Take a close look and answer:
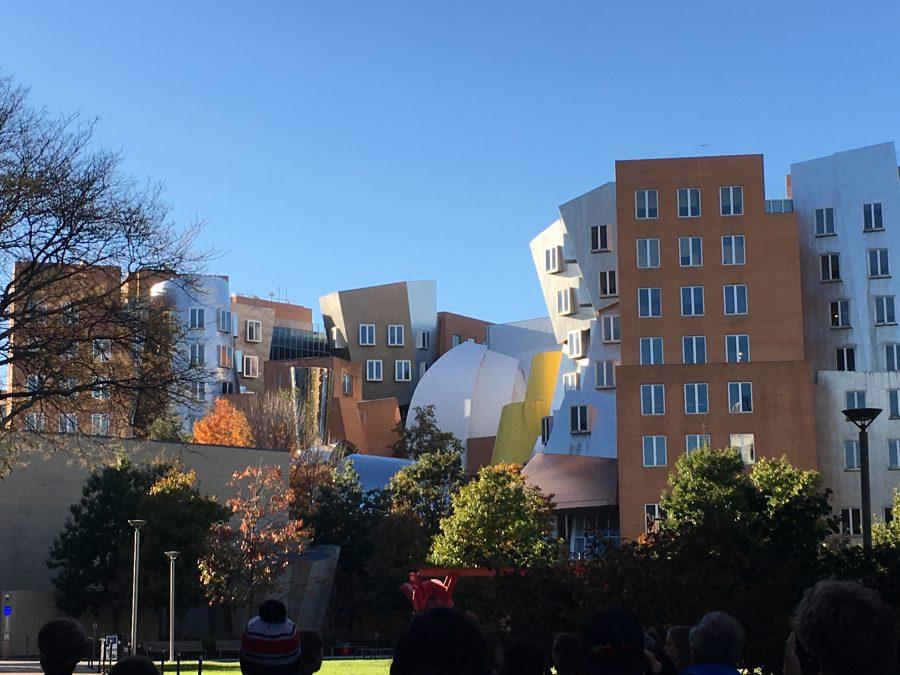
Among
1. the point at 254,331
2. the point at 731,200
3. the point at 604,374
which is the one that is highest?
the point at 254,331

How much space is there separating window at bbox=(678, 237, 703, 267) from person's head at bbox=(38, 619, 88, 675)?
227 feet

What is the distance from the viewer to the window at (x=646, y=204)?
74.4m

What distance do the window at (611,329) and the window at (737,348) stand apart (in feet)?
30.9

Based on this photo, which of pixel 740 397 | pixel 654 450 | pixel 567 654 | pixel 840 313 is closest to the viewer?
pixel 567 654

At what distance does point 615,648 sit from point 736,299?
6935cm

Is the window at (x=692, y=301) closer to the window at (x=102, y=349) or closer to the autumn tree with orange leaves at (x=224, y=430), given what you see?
the autumn tree with orange leaves at (x=224, y=430)

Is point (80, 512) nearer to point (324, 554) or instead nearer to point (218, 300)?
point (324, 554)

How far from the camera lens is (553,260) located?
3558 inches

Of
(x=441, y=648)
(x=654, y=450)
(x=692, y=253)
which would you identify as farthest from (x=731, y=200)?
(x=441, y=648)

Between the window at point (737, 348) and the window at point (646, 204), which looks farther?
the window at point (646, 204)

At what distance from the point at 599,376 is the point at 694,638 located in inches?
2946

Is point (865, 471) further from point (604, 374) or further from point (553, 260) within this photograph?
point (553, 260)

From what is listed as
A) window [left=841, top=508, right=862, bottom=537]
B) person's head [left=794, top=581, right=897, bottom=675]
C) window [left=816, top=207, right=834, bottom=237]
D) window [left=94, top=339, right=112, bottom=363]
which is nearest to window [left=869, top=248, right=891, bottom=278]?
window [left=816, top=207, right=834, bottom=237]

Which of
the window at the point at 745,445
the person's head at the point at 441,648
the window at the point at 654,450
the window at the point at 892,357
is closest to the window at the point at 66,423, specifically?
the person's head at the point at 441,648
